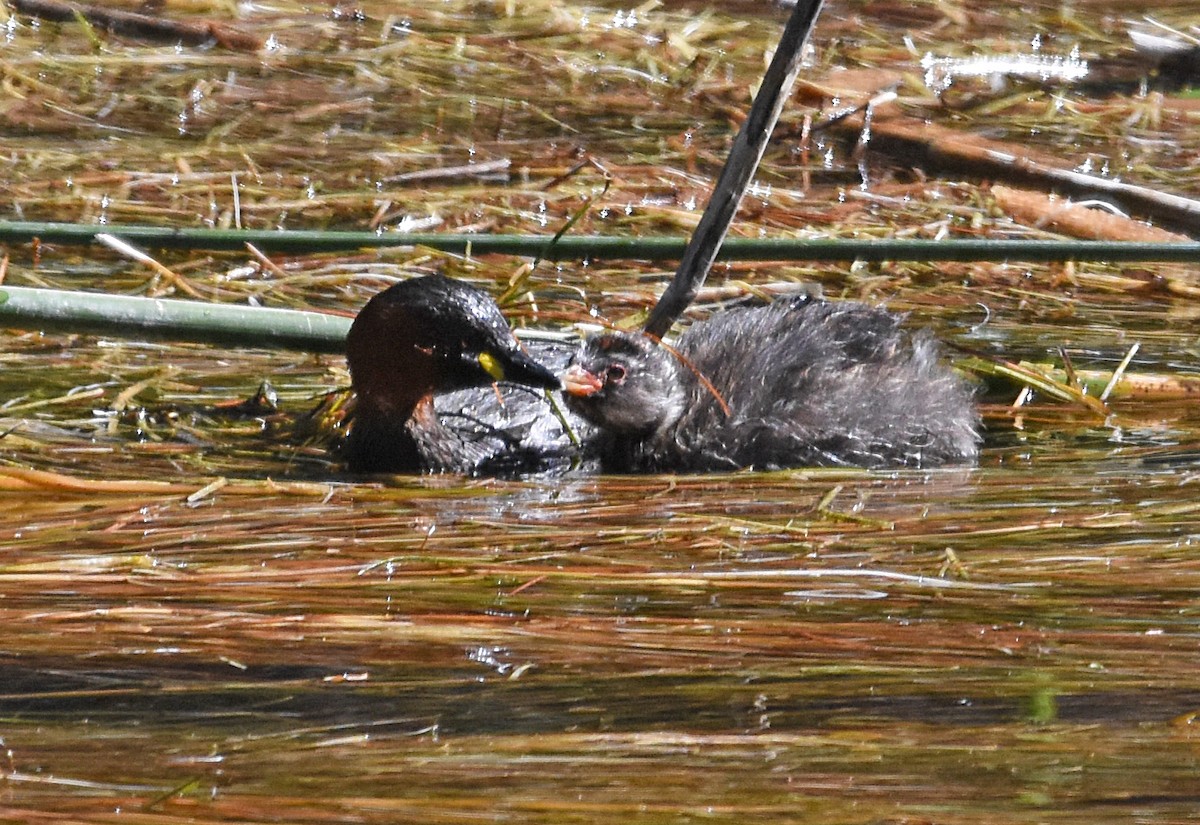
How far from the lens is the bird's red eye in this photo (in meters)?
4.59

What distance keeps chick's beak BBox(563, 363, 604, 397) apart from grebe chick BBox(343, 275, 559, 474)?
0.10 m

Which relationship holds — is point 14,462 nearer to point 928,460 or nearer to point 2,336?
point 2,336

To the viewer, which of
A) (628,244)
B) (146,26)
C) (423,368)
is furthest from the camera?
(146,26)

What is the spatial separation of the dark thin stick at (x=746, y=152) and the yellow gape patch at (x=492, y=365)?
52cm

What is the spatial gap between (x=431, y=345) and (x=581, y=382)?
1.18ft

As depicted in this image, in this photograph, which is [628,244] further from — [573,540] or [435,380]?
[573,540]

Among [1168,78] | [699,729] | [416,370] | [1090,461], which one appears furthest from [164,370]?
[1168,78]

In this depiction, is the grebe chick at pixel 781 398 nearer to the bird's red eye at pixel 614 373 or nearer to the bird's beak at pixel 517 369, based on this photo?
the bird's red eye at pixel 614 373

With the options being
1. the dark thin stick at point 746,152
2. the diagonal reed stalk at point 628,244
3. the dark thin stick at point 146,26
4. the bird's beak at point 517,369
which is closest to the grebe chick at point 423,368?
the bird's beak at point 517,369

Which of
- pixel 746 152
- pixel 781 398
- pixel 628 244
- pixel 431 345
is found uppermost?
pixel 746 152

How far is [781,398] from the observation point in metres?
4.73

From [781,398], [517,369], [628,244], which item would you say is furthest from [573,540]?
[781,398]

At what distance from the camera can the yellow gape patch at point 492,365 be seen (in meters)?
4.45

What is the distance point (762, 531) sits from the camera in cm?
363
